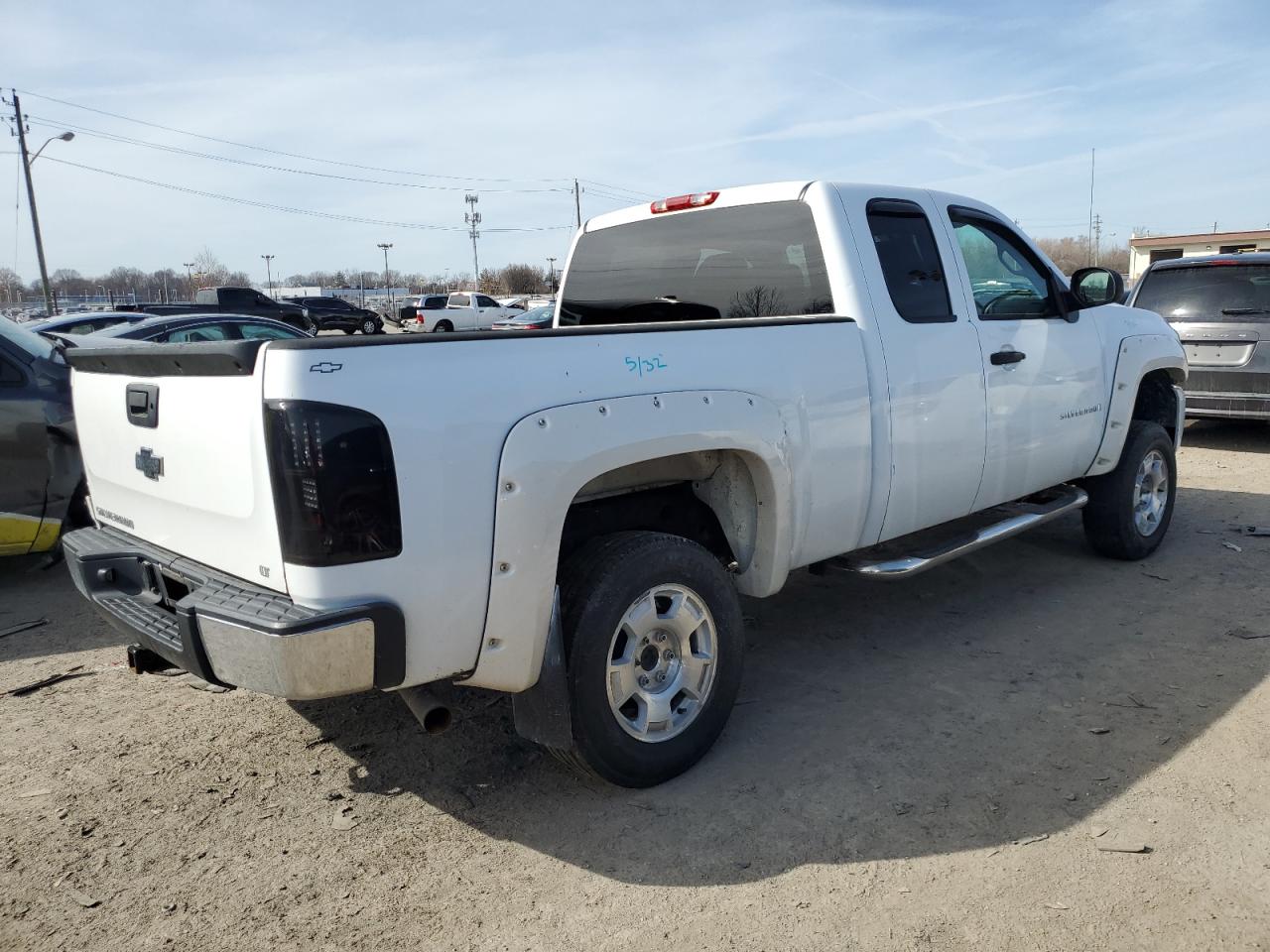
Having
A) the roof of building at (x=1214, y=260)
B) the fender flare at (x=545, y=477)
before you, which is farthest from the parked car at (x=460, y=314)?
the fender flare at (x=545, y=477)

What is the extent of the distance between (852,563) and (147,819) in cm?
279

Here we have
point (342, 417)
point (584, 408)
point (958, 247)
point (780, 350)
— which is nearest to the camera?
point (342, 417)

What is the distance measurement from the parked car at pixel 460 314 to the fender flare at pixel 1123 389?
1359 inches

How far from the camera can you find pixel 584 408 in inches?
114

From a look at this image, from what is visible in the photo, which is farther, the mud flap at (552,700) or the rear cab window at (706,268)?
the rear cab window at (706,268)

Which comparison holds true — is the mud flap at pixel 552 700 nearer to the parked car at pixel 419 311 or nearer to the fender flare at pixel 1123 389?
the fender flare at pixel 1123 389

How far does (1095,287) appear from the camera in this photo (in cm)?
517

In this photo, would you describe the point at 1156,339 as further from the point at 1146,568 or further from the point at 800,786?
the point at 800,786

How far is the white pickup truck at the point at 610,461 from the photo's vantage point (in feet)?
8.38

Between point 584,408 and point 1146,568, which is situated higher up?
point 584,408

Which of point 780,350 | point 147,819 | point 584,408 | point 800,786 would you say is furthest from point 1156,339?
point 147,819

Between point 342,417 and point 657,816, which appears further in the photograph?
point 657,816

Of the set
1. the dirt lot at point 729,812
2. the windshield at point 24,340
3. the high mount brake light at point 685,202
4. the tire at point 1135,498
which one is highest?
the high mount brake light at point 685,202

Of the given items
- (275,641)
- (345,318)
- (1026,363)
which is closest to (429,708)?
(275,641)
